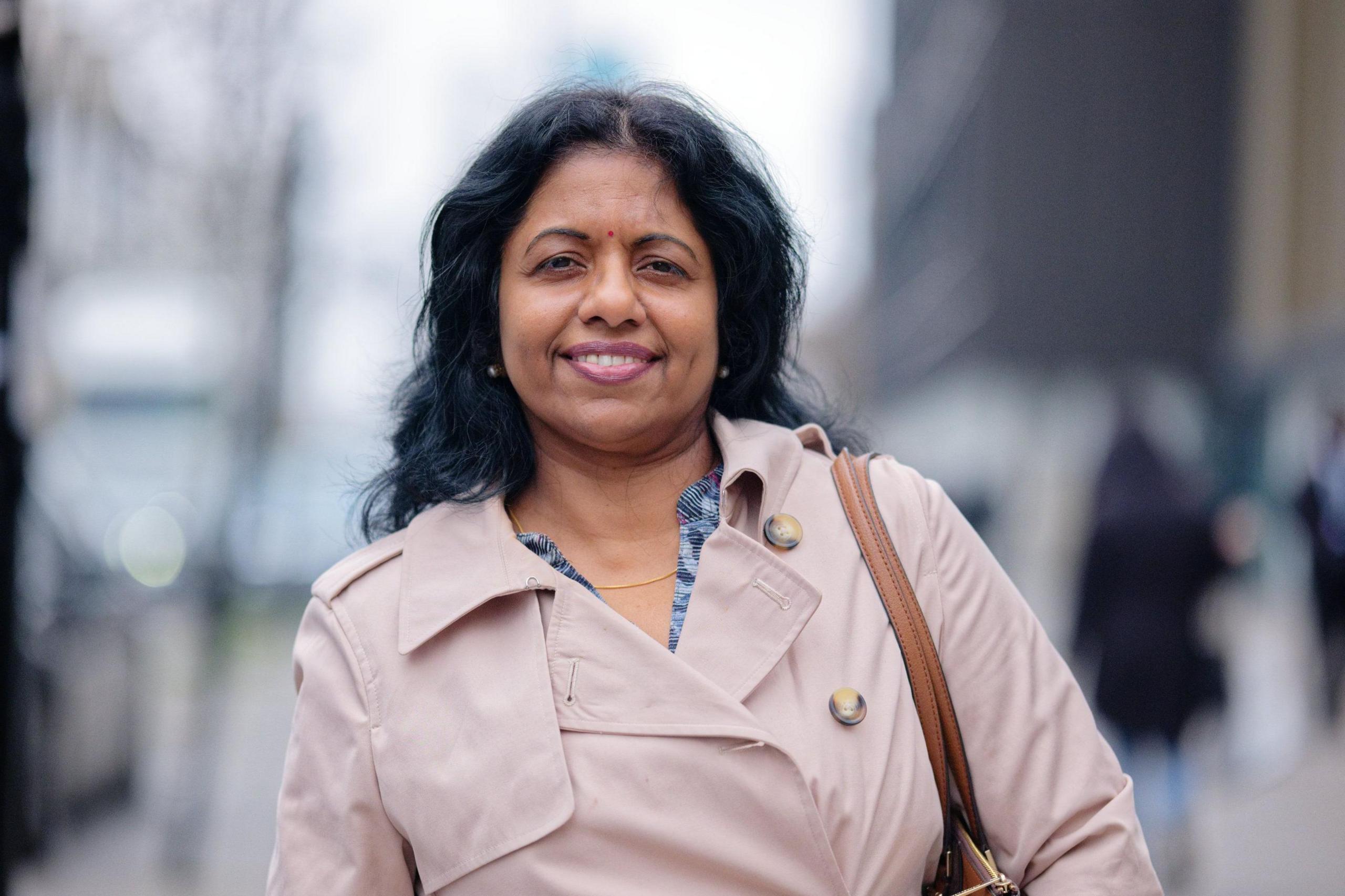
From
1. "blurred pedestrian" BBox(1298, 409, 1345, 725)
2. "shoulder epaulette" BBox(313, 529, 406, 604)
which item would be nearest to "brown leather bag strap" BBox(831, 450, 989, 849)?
"shoulder epaulette" BBox(313, 529, 406, 604)

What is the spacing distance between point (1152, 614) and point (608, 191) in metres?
4.81

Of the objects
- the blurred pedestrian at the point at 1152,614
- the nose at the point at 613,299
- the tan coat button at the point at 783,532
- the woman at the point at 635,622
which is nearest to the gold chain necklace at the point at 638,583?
the woman at the point at 635,622

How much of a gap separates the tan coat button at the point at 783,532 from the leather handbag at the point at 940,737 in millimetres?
98

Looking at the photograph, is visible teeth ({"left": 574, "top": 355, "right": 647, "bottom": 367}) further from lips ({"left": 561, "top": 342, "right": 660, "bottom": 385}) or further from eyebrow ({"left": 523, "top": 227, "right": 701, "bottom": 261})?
eyebrow ({"left": 523, "top": 227, "right": 701, "bottom": 261})

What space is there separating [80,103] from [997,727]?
935 cm

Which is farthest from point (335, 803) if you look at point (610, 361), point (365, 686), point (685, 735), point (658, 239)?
point (658, 239)

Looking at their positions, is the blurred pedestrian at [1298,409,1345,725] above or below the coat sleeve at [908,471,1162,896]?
below

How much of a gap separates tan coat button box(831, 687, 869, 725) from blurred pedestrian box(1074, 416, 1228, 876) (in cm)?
460

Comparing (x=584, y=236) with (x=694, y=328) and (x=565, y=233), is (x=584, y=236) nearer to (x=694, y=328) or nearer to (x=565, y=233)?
(x=565, y=233)

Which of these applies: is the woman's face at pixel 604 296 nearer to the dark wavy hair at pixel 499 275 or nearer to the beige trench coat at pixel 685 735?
the dark wavy hair at pixel 499 275

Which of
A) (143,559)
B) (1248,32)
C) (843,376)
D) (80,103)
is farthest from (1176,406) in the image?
Result: (843,376)

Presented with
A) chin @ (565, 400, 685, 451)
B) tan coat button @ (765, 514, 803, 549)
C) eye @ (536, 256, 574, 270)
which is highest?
eye @ (536, 256, 574, 270)

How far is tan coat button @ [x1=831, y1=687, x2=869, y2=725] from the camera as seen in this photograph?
2100mm

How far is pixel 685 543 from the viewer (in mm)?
2367
